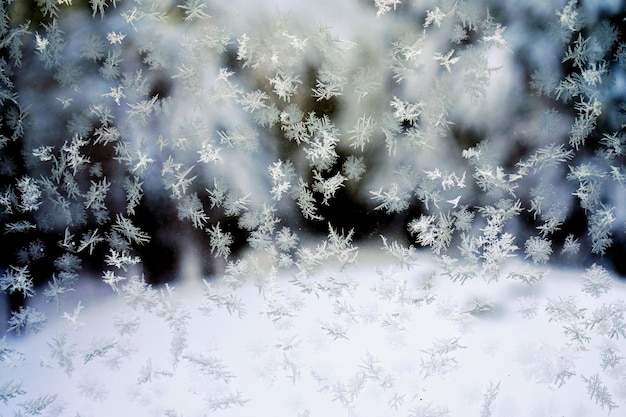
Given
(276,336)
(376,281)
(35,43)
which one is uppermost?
(35,43)

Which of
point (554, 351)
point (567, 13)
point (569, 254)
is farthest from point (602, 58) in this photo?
point (554, 351)

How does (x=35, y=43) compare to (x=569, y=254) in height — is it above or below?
above

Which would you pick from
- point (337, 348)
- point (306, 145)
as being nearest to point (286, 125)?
point (306, 145)

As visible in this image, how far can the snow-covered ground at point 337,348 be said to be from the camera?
2.85ft

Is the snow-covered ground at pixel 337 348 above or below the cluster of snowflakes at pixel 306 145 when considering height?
below

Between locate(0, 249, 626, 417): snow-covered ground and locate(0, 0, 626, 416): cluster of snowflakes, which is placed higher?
locate(0, 0, 626, 416): cluster of snowflakes

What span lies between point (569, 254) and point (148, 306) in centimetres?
84

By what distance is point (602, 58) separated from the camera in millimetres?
821

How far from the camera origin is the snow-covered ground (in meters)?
0.87

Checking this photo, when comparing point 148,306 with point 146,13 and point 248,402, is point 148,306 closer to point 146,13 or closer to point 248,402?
point 248,402

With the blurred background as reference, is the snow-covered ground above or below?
below

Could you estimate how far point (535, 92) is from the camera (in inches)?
32.8

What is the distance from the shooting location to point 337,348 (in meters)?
0.88

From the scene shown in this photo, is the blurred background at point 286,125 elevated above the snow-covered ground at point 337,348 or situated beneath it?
elevated above
